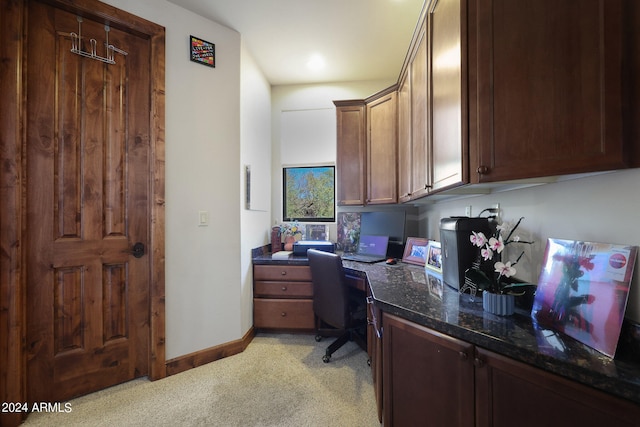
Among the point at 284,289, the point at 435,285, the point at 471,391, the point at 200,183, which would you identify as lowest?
the point at 284,289

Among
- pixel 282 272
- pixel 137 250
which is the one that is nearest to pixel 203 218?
pixel 137 250

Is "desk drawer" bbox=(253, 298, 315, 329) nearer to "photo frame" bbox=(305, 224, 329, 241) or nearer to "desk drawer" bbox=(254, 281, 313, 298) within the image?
"desk drawer" bbox=(254, 281, 313, 298)

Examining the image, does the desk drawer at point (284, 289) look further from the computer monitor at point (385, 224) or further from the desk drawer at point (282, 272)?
the computer monitor at point (385, 224)

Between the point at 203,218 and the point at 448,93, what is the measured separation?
1.93 m

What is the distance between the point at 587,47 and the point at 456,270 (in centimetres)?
99

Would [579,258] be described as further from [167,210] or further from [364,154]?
[167,210]

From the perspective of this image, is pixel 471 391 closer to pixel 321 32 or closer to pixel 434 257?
pixel 434 257

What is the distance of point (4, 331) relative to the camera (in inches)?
55.7

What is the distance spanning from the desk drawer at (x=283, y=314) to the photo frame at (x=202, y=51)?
2193 mm

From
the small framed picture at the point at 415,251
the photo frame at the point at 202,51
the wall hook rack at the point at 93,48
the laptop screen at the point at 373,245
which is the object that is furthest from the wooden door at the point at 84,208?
the small framed picture at the point at 415,251

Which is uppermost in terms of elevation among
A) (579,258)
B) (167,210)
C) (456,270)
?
(167,210)

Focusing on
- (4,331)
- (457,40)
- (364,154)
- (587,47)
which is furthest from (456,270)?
(4,331)

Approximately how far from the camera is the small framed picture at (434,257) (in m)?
1.75

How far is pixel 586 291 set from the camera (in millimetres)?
810
